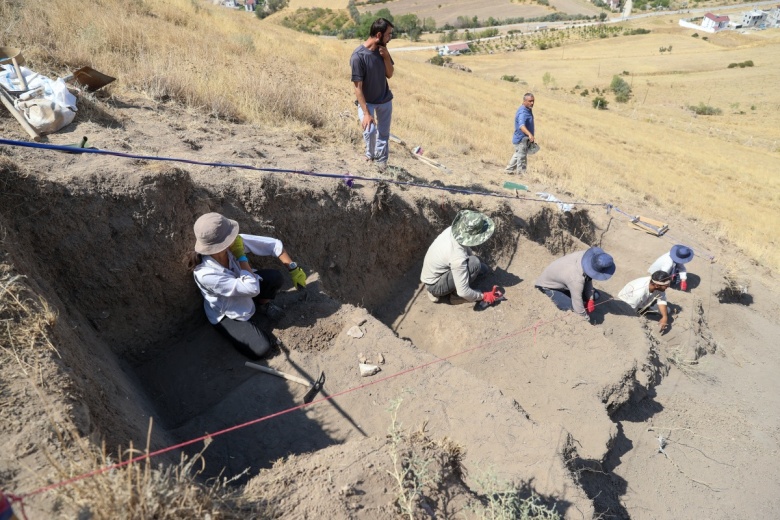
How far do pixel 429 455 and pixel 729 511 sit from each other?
3537mm

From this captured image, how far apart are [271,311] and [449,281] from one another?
2167 millimetres

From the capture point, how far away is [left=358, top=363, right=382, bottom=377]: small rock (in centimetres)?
395

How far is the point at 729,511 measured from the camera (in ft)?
14.0

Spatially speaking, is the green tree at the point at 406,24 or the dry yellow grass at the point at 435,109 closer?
the dry yellow grass at the point at 435,109

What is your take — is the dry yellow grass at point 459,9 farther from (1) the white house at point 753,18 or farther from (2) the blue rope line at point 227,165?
(2) the blue rope line at point 227,165

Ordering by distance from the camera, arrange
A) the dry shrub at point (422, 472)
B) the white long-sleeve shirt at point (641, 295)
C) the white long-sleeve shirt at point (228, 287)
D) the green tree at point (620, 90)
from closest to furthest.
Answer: the dry shrub at point (422, 472) < the white long-sleeve shirt at point (228, 287) < the white long-sleeve shirt at point (641, 295) < the green tree at point (620, 90)

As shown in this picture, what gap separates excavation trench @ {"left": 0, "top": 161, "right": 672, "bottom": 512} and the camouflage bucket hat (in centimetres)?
98

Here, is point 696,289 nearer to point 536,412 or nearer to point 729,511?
point 729,511

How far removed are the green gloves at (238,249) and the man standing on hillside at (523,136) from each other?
6.45m

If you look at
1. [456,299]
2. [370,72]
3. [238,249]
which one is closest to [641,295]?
[456,299]

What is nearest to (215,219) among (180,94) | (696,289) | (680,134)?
(180,94)

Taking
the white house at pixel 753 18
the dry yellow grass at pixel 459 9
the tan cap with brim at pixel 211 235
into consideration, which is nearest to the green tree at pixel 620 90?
the tan cap with brim at pixel 211 235

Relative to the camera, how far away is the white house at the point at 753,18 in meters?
62.8

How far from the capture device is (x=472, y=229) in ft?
16.6
